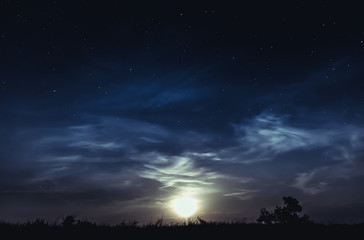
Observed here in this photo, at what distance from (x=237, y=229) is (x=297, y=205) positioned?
76.9ft

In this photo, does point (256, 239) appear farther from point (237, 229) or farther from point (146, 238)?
point (146, 238)

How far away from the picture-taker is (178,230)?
1019cm

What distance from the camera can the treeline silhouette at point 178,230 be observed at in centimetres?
903

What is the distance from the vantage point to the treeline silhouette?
9.03 metres

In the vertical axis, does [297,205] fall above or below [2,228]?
above

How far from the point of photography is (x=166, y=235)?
9.56 meters

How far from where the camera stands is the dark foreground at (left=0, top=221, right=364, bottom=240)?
898 cm

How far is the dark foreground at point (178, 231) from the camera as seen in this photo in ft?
29.5

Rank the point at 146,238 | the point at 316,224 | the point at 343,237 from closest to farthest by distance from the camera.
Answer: the point at 146,238, the point at 343,237, the point at 316,224

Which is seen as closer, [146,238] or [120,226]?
[146,238]

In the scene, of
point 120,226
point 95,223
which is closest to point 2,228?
point 95,223

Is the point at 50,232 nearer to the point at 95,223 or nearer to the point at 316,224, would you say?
the point at 95,223

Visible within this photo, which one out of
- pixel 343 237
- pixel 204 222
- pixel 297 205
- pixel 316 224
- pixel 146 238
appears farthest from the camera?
pixel 297 205

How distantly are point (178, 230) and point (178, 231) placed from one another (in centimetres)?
13
